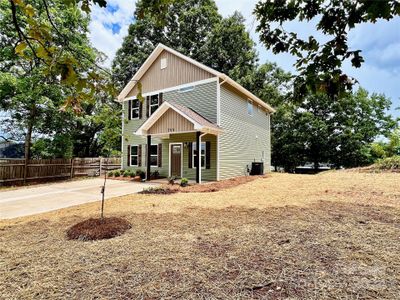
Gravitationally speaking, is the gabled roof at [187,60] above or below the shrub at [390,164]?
above

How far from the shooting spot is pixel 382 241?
3771mm

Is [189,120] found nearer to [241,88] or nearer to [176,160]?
[176,160]

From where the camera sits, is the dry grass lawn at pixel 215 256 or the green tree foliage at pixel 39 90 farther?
the green tree foliage at pixel 39 90

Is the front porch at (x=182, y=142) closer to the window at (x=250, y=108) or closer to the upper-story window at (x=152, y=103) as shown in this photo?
the upper-story window at (x=152, y=103)

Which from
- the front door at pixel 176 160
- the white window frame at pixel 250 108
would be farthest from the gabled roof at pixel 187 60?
the front door at pixel 176 160

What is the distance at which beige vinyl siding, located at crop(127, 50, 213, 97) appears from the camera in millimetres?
14109

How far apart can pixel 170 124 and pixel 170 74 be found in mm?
4498

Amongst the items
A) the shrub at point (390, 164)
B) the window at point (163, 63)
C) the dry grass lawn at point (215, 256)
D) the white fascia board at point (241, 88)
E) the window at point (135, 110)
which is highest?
the window at point (163, 63)

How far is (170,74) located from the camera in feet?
50.0

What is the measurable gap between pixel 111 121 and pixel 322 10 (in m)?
4.19

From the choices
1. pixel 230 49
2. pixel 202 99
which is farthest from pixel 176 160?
pixel 230 49

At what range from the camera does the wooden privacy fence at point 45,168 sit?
12.5 metres

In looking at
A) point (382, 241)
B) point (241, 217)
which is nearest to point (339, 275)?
point (382, 241)

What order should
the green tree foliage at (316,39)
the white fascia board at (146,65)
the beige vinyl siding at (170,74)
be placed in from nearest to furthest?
the green tree foliage at (316,39), the beige vinyl siding at (170,74), the white fascia board at (146,65)
